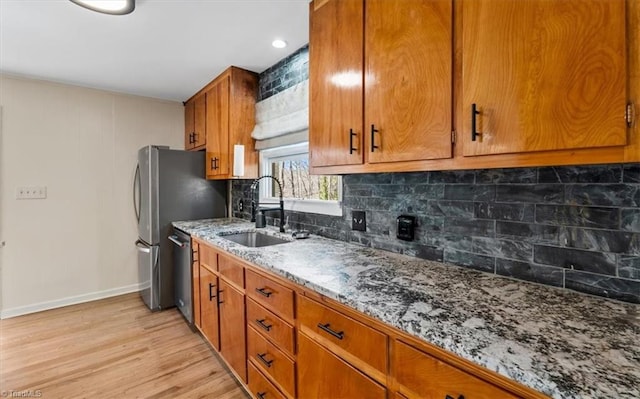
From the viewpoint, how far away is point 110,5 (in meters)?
1.67

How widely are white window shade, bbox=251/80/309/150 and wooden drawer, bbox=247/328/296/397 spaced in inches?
55.0

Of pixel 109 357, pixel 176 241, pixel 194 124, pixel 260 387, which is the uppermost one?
pixel 194 124

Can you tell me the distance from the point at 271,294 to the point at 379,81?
1090 millimetres

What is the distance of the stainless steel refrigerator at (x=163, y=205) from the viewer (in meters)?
2.84

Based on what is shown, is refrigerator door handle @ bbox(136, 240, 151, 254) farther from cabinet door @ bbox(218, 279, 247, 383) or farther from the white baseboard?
cabinet door @ bbox(218, 279, 247, 383)

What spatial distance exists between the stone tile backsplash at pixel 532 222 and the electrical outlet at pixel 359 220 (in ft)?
0.44

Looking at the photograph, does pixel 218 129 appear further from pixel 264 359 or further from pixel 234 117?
pixel 264 359

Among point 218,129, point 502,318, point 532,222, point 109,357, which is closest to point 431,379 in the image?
point 502,318

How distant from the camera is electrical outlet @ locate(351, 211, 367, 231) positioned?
5.75 feet

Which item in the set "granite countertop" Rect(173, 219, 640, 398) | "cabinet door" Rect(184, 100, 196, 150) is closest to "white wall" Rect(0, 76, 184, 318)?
"cabinet door" Rect(184, 100, 196, 150)

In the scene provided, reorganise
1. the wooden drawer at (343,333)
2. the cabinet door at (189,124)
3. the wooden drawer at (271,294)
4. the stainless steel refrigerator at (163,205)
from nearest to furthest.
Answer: the wooden drawer at (343,333)
the wooden drawer at (271,294)
the stainless steel refrigerator at (163,205)
the cabinet door at (189,124)

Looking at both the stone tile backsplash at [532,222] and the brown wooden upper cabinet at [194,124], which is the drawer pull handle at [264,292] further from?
the brown wooden upper cabinet at [194,124]

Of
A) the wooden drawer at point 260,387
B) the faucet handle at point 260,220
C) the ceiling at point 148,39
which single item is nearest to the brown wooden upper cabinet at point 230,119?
the ceiling at point 148,39

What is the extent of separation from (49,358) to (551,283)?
3152 millimetres
